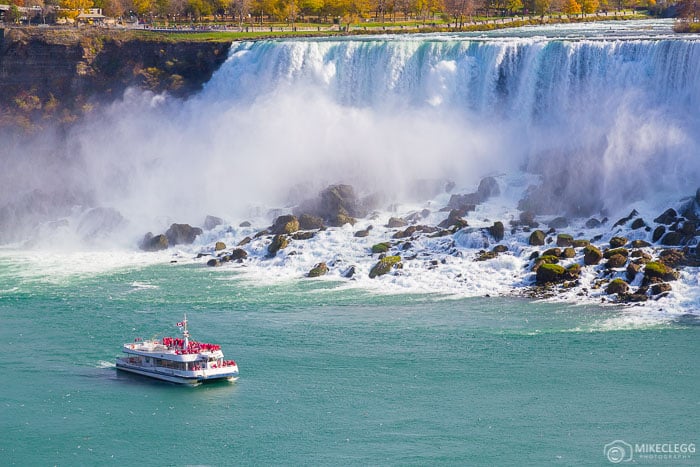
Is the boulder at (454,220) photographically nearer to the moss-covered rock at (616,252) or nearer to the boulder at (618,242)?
the boulder at (618,242)

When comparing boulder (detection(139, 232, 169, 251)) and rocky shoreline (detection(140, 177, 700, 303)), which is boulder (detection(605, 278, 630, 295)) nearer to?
rocky shoreline (detection(140, 177, 700, 303))

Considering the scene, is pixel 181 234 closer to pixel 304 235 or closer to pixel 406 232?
pixel 304 235

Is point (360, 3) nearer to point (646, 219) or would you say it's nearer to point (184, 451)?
point (646, 219)

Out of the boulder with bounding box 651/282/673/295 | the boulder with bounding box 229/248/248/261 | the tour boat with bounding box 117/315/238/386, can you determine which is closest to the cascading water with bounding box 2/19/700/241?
the boulder with bounding box 229/248/248/261

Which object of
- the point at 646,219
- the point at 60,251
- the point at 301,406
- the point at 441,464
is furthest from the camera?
the point at 60,251

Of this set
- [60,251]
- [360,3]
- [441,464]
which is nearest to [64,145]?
[60,251]

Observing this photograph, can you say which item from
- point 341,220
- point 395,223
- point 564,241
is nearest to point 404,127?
point 341,220
